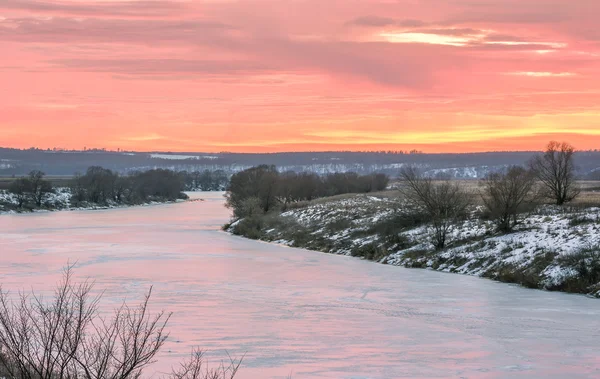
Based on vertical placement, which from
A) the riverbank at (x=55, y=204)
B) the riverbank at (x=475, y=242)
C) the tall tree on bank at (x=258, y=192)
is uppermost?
the tall tree on bank at (x=258, y=192)

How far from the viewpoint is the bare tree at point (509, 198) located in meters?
33.2

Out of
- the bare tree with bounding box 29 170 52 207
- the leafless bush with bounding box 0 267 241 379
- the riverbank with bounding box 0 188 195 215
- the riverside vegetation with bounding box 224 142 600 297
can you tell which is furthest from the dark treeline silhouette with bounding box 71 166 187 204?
the leafless bush with bounding box 0 267 241 379

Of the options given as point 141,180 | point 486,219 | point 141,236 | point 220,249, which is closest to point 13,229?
point 141,236

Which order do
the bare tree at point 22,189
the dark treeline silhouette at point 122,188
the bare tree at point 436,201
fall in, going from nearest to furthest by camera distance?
the bare tree at point 436,201 → the bare tree at point 22,189 → the dark treeline silhouette at point 122,188

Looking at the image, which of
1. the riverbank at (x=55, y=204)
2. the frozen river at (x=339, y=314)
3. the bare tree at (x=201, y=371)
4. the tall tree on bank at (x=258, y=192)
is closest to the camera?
the bare tree at (x=201, y=371)

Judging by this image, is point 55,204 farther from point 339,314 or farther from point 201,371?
point 201,371

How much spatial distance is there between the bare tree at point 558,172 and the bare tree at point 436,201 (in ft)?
19.3

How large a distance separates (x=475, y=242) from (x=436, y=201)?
478 centimetres

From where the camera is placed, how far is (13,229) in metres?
55.6

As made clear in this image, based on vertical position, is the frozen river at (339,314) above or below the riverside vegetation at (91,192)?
below

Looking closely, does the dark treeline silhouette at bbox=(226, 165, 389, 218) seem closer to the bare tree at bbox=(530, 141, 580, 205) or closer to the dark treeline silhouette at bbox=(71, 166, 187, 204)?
the bare tree at bbox=(530, 141, 580, 205)

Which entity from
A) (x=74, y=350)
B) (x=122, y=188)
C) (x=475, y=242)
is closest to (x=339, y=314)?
(x=74, y=350)

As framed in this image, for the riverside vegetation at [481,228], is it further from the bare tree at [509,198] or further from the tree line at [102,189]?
the tree line at [102,189]

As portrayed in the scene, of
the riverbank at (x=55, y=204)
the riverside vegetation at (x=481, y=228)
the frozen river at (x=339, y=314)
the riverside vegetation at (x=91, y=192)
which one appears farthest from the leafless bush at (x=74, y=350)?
the riverside vegetation at (x=91, y=192)
